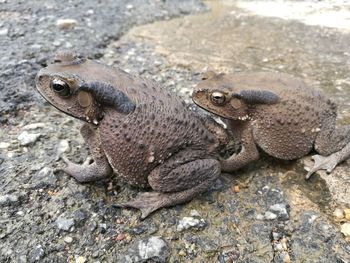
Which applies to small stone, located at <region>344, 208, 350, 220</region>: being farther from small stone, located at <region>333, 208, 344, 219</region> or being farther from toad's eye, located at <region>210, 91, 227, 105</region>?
toad's eye, located at <region>210, 91, 227, 105</region>

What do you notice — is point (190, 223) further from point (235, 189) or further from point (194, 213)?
point (235, 189)

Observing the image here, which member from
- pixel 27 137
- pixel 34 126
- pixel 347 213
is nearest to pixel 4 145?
pixel 27 137

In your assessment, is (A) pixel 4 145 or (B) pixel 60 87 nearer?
(B) pixel 60 87

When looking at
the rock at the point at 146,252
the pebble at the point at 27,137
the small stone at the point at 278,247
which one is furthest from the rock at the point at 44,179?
the small stone at the point at 278,247

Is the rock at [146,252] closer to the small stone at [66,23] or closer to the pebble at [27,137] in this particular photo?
the pebble at [27,137]

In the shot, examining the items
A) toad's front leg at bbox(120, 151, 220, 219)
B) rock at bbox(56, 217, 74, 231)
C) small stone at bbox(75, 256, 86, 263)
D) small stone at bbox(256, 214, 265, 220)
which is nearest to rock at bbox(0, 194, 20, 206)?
rock at bbox(56, 217, 74, 231)

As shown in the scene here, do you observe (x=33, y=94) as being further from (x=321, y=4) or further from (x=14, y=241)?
(x=321, y=4)
